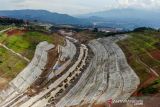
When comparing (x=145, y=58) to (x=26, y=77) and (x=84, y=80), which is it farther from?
(x=26, y=77)

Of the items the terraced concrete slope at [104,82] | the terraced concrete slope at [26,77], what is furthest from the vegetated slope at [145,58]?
the terraced concrete slope at [26,77]

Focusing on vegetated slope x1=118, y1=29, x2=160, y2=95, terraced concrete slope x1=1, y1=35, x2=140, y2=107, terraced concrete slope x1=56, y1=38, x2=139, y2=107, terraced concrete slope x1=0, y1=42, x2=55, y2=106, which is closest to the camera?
vegetated slope x1=118, y1=29, x2=160, y2=95

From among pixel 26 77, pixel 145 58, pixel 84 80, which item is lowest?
pixel 84 80

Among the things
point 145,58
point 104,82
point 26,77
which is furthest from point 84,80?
point 145,58

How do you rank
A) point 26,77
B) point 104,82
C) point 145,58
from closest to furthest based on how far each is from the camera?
point 104,82, point 26,77, point 145,58

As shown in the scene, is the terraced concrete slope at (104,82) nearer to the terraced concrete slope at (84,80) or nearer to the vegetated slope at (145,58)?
the terraced concrete slope at (84,80)

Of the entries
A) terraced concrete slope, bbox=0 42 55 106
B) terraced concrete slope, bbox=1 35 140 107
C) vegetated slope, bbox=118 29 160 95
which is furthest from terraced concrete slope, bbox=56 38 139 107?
terraced concrete slope, bbox=0 42 55 106

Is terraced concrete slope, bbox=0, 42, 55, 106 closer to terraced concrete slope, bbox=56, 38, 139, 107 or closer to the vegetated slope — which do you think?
terraced concrete slope, bbox=56, 38, 139, 107

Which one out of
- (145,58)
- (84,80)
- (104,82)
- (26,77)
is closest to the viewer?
(104,82)

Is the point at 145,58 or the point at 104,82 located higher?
the point at 145,58
